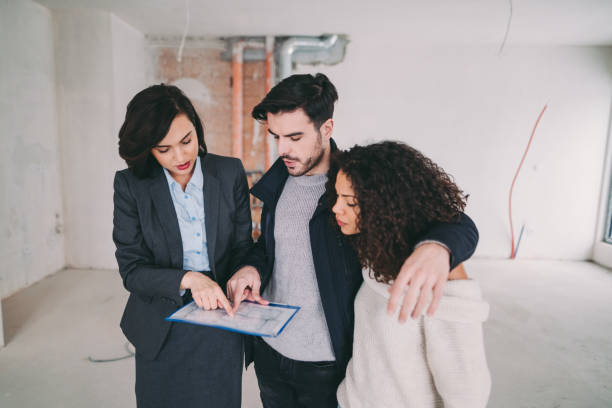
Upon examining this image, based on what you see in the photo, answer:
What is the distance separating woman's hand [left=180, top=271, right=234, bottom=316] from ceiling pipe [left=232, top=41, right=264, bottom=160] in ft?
11.1

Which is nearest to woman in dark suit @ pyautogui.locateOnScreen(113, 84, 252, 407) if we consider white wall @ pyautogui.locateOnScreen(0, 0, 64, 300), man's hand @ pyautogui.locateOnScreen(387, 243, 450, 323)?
man's hand @ pyautogui.locateOnScreen(387, 243, 450, 323)

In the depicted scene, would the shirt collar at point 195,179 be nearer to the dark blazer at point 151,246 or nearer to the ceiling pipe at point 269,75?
the dark blazer at point 151,246

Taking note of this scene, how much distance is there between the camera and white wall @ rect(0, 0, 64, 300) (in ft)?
9.82

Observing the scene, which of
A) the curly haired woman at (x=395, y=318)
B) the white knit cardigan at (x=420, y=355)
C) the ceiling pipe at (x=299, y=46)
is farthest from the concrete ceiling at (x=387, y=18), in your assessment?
the white knit cardigan at (x=420, y=355)

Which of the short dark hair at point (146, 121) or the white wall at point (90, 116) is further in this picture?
the white wall at point (90, 116)

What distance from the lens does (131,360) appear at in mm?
2207

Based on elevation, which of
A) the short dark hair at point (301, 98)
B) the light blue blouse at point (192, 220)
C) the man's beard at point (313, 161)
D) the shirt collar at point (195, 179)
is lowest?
the light blue blouse at point (192, 220)

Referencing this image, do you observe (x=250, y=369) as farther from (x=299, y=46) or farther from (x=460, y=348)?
(x=299, y=46)

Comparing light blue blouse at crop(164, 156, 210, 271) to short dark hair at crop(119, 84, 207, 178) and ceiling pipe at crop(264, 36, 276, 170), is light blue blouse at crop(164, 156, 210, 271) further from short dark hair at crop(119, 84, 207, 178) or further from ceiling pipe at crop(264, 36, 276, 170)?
ceiling pipe at crop(264, 36, 276, 170)

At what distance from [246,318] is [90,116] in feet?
12.0

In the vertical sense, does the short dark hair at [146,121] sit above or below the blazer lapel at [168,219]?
above

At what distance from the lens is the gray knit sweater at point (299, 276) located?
3.21ft

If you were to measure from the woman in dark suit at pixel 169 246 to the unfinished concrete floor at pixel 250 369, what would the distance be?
1036mm

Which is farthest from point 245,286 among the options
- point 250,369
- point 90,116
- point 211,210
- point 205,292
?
point 90,116
